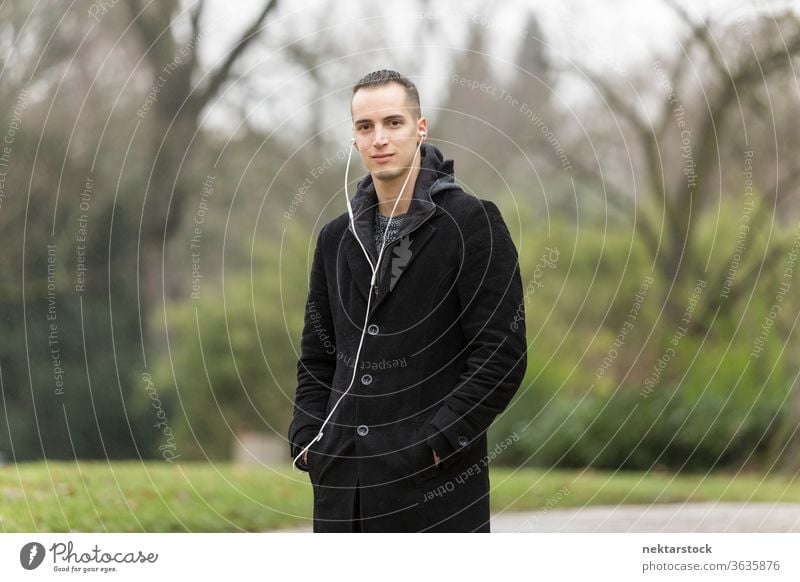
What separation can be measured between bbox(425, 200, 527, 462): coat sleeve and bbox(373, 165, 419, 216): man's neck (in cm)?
25

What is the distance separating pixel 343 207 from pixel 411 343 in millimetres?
10003

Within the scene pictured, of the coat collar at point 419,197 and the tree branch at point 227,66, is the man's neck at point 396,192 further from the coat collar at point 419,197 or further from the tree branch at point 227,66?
the tree branch at point 227,66

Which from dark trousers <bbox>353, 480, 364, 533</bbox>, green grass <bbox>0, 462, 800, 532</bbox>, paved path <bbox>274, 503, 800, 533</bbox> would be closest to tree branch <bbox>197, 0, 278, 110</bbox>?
green grass <bbox>0, 462, 800, 532</bbox>

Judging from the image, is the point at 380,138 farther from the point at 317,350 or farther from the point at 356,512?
the point at 356,512

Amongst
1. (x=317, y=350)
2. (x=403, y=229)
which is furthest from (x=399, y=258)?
(x=317, y=350)

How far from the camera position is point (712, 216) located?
14094 millimetres

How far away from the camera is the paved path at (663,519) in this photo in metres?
7.48

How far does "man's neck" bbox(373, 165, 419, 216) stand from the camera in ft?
12.8

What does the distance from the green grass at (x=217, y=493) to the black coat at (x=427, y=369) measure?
2980mm

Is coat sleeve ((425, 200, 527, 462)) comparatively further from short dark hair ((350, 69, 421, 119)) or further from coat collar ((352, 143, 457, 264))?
short dark hair ((350, 69, 421, 119))

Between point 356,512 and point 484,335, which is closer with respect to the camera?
point 484,335

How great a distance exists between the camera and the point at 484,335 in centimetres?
368
